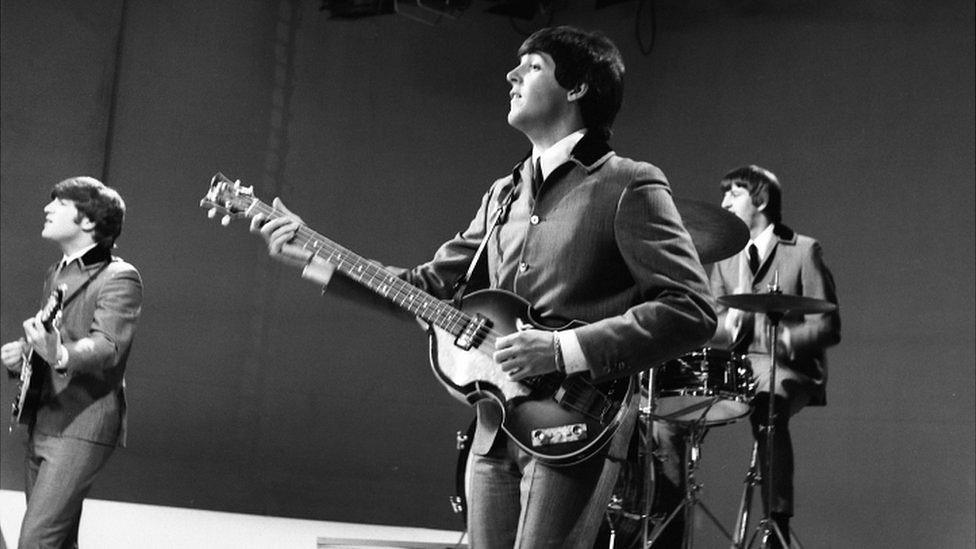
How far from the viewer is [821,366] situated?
17.4 feet

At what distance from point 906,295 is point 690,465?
2184 mm

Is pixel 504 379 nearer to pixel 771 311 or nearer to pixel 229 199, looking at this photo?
pixel 229 199

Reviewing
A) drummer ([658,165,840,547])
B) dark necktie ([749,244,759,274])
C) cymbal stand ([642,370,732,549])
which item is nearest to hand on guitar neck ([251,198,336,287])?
cymbal stand ([642,370,732,549])

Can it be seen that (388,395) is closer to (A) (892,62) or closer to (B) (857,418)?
(B) (857,418)

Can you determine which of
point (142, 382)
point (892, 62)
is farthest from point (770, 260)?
point (142, 382)

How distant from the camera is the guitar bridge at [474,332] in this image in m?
2.53

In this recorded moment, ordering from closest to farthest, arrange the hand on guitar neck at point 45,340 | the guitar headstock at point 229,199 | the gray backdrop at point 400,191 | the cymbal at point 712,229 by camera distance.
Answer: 1. the guitar headstock at point 229,199
2. the hand on guitar neck at point 45,340
3. the cymbal at point 712,229
4. the gray backdrop at point 400,191

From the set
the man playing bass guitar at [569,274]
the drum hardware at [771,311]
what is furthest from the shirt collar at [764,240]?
the man playing bass guitar at [569,274]

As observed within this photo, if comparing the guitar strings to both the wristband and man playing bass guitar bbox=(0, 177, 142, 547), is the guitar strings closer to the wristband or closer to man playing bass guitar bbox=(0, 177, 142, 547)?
the wristband

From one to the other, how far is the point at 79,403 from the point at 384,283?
6.05 feet

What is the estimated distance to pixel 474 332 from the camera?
253 cm

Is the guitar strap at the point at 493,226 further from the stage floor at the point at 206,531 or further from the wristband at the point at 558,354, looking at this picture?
the stage floor at the point at 206,531

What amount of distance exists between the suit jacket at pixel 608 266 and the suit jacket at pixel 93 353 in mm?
1971

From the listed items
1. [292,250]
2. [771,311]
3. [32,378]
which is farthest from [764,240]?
[32,378]
